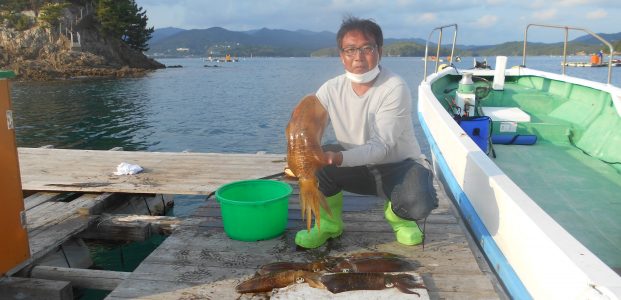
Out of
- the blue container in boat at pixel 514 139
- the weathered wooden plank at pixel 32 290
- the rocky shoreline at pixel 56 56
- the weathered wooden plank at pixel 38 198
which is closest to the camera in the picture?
the weathered wooden plank at pixel 32 290

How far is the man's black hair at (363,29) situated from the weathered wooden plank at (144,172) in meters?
3.55

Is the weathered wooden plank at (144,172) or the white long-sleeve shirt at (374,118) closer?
the white long-sleeve shirt at (374,118)

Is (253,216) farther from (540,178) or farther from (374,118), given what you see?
(540,178)

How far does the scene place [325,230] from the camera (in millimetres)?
3879

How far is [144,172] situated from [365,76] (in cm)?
494

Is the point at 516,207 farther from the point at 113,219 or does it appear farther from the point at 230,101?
the point at 230,101

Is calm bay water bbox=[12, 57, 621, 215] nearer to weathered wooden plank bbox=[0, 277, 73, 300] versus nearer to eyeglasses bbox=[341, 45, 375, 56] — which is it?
weathered wooden plank bbox=[0, 277, 73, 300]

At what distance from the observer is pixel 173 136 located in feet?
62.4

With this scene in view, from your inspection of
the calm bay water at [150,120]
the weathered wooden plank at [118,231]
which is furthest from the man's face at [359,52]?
the calm bay water at [150,120]

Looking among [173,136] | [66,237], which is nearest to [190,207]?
[66,237]

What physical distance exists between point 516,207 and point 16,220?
392cm

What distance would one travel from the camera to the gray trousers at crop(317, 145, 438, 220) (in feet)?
11.6

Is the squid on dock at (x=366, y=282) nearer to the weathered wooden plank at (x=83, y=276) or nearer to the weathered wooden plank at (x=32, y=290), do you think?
the weathered wooden plank at (x=83, y=276)

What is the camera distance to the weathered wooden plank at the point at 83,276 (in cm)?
425
